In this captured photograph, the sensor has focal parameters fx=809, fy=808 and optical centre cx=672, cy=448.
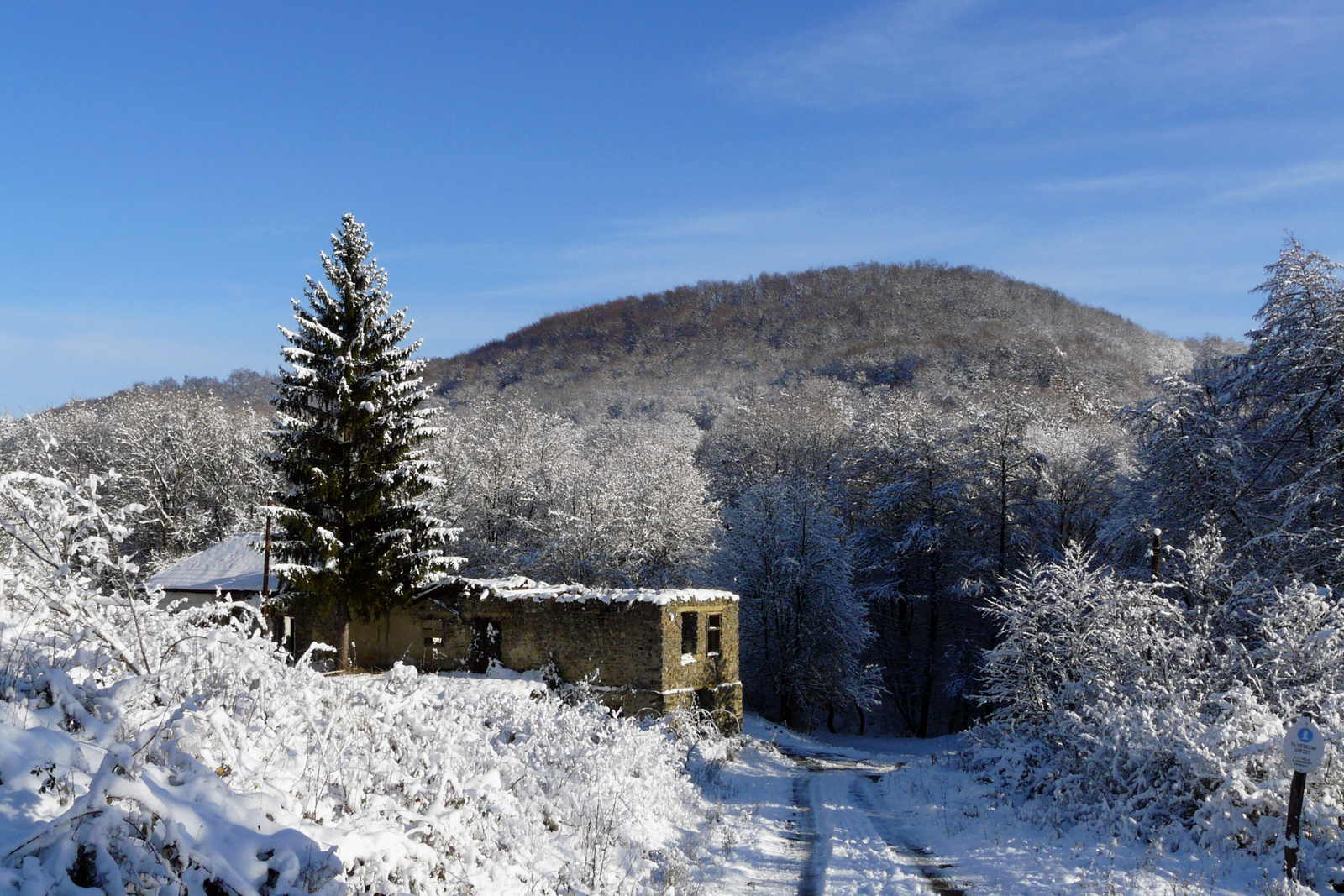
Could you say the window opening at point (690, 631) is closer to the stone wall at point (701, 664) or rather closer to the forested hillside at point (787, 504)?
the stone wall at point (701, 664)

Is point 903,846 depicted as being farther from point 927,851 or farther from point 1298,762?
point 1298,762

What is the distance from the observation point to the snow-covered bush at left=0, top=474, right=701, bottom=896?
4195mm

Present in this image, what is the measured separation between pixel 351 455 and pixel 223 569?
31.7 feet

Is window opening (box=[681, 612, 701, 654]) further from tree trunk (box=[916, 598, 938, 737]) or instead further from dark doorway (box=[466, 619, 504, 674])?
tree trunk (box=[916, 598, 938, 737])

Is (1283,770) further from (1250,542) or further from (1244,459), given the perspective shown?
(1244,459)

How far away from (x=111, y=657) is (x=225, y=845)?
8.18 feet

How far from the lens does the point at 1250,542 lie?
1862cm

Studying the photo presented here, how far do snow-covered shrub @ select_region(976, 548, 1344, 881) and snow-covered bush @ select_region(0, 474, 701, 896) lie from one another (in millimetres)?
6255

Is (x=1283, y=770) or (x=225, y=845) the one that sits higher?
(x=225, y=845)

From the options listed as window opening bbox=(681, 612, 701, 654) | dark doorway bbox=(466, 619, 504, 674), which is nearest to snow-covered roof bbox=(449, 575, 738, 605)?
window opening bbox=(681, 612, 701, 654)

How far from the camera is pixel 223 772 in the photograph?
534cm

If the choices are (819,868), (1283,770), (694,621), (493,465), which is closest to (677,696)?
(694,621)

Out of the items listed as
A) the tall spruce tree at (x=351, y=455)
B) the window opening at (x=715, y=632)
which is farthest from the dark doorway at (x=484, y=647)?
the window opening at (x=715, y=632)

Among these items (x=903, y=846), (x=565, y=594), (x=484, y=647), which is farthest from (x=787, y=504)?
(x=903, y=846)
